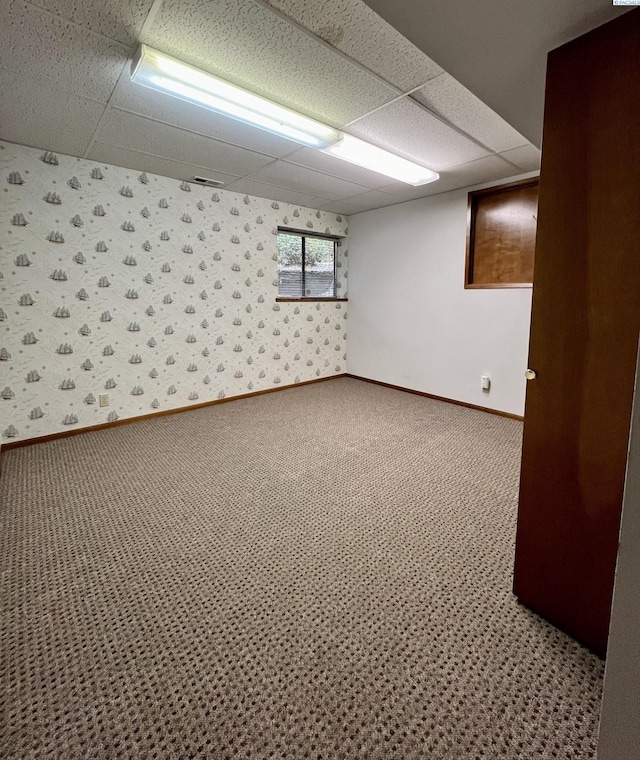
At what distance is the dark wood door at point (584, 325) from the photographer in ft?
3.59

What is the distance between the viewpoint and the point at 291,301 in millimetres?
4762

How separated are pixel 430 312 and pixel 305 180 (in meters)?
2.00

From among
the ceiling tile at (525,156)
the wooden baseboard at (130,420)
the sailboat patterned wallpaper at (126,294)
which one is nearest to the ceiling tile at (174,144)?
the sailboat patterned wallpaper at (126,294)

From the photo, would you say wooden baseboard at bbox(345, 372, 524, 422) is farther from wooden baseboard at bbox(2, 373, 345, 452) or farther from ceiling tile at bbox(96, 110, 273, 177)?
ceiling tile at bbox(96, 110, 273, 177)

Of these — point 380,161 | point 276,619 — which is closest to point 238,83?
point 380,161

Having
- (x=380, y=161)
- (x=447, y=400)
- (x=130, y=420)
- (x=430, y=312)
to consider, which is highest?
(x=380, y=161)

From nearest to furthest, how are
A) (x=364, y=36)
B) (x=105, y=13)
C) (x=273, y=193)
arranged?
1. (x=105, y=13)
2. (x=364, y=36)
3. (x=273, y=193)

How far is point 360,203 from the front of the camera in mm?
4520

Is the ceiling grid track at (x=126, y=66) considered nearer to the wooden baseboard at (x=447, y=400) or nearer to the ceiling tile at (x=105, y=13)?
the ceiling tile at (x=105, y=13)

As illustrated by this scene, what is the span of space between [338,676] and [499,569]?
35.7 inches

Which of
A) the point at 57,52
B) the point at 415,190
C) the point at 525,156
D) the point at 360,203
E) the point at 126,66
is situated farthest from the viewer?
the point at 360,203

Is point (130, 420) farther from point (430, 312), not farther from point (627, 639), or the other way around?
point (627, 639)

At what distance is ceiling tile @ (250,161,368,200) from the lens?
10.8ft

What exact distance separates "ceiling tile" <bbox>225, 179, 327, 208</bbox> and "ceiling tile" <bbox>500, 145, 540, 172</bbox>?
2.03 meters
